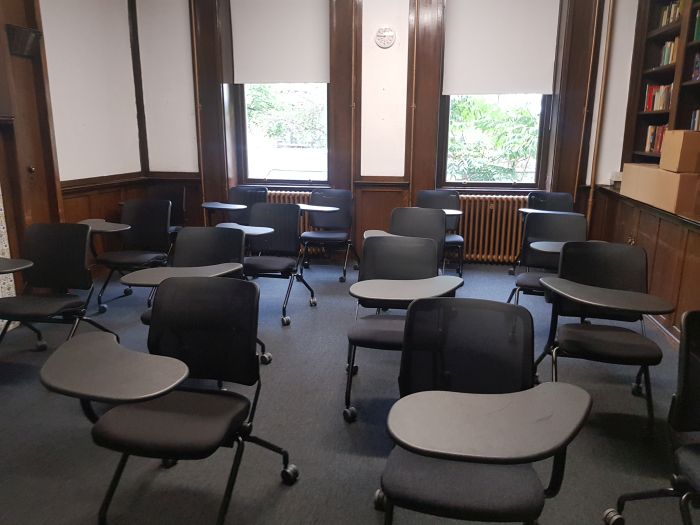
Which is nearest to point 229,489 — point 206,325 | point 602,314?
point 206,325

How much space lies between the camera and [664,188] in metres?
3.65

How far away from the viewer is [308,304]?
4.41 metres

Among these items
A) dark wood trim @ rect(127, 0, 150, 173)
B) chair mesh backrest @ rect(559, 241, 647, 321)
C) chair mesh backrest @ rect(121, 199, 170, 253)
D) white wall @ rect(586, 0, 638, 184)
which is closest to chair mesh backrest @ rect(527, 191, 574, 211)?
white wall @ rect(586, 0, 638, 184)

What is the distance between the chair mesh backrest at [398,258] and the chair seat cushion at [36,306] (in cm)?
178

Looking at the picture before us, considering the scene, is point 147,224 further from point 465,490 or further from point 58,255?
point 465,490

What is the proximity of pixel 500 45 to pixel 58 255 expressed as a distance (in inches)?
176

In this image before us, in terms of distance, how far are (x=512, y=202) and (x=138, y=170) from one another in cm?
416

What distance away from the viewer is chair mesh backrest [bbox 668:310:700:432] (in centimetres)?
169

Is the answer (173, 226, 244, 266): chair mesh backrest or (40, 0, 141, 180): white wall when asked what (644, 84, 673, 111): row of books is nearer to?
(173, 226, 244, 266): chair mesh backrest

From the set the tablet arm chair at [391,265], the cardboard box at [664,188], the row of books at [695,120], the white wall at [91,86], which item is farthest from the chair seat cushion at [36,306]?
the row of books at [695,120]

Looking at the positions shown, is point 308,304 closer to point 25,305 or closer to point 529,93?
point 25,305

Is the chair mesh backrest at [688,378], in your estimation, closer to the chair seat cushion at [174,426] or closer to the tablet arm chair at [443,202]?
the chair seat cushion at [174,426]

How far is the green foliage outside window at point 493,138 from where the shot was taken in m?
5.50

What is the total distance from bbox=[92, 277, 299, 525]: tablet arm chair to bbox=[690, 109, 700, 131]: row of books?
3777 mm
